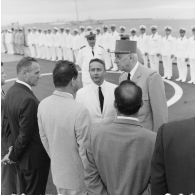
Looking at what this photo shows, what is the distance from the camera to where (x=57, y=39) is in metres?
18.0

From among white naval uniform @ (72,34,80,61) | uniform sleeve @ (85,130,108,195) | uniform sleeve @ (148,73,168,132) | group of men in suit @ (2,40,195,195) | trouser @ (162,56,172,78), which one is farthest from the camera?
white naval uniform @ (72,34,80,61)

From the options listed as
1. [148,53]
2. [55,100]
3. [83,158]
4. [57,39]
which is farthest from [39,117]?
[57,39]

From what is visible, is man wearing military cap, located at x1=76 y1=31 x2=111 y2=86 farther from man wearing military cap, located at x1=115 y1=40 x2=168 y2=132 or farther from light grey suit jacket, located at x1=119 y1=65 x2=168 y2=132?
light grey suit jacket, located at x1=119 y1=65 x2=168 y2=132

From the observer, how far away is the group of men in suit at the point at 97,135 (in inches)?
77.1

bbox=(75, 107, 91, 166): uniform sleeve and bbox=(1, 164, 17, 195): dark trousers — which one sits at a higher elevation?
bbox=(75, 107, 91, 166): uniform sleeve

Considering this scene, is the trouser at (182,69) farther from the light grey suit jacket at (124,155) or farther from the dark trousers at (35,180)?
the light grey suit jacket at (124,155)

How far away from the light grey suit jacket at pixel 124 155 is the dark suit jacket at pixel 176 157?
0.22 meters

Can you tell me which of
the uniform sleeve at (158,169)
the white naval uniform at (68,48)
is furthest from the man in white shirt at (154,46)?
the uniform sleeve at (158,169)

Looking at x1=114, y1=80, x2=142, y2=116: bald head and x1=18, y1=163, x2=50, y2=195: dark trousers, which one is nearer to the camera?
x1=114, y1=80, x2=142, y2=116: bald head

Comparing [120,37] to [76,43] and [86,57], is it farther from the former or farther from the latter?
[76,43]

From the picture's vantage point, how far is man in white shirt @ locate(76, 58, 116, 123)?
3451 millimetres

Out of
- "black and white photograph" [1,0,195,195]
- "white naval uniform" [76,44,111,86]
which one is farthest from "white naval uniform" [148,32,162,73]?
"black and white photograph" [1,0,195,195]

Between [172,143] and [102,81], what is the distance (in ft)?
6.17

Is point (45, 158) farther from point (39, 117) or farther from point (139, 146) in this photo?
point (139, 146)
